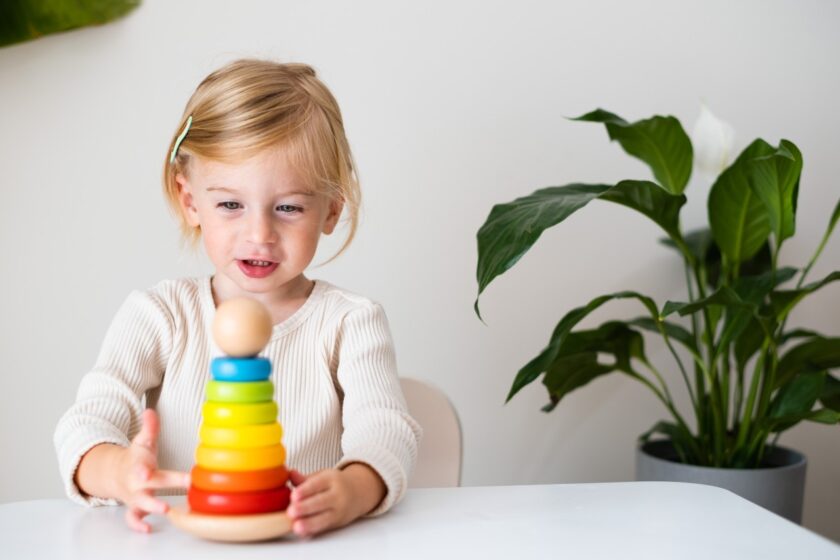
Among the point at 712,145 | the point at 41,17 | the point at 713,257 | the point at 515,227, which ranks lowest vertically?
the point at 713,257

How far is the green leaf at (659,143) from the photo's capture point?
1.44m

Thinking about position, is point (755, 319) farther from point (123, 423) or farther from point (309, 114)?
point (123, 423)

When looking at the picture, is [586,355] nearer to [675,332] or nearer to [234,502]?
[675,332]

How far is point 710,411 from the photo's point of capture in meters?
1.63

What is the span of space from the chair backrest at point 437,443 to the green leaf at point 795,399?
1.91 feet

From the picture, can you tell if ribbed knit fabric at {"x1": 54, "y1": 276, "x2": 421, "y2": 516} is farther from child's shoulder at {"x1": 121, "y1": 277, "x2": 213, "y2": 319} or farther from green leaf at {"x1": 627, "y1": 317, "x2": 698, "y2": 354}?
green leaf at {"x1": 627, "y1": 317, "x2": 698, "y2": 354}

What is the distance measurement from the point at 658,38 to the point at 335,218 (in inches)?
41.1

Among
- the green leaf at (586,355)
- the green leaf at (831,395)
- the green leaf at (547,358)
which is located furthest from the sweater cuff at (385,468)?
the green leaf at (831,395)

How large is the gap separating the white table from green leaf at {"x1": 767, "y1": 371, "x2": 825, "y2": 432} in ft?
2.18

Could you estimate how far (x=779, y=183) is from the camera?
1330 millimetres

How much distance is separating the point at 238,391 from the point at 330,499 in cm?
12

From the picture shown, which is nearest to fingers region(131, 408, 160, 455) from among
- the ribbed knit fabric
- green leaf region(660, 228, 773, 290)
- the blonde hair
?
the ribbed knit fabric

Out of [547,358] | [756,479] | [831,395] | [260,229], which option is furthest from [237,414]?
[831,395]

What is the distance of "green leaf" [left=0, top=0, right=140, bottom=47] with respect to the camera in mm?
1533
